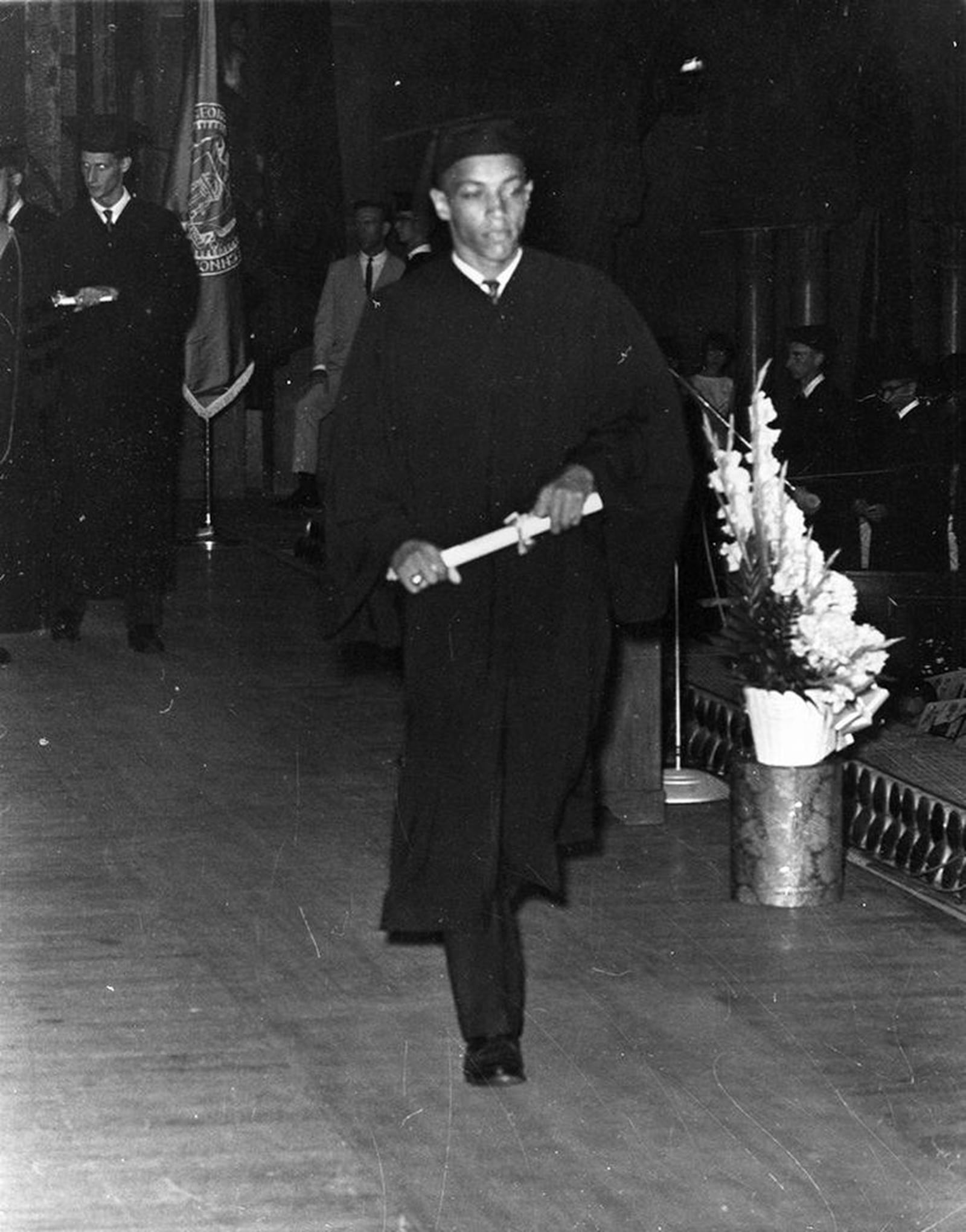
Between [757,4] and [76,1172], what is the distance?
7.99 m

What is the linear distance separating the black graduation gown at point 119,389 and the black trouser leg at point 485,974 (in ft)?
16.1

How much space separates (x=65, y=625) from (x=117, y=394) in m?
0.90

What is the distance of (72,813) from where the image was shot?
6074 mm

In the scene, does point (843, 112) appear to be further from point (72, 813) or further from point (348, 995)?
point (348, 995)

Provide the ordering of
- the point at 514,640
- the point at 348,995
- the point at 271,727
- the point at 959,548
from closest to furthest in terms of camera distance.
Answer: the point at 514,640
the point at 348,995
the point at 271,727
the point at 959,548

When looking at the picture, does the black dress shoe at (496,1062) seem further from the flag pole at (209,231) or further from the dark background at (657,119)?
the flag pole at (209,231)

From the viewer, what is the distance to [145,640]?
862cm

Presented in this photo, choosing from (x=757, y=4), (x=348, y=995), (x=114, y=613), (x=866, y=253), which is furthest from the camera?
(x=866, y=253)

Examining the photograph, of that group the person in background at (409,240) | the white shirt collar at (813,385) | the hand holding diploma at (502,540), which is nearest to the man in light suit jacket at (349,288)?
the person in background at (409,240)

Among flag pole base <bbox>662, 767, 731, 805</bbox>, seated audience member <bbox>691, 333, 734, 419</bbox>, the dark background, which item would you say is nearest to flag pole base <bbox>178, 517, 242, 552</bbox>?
the dark background

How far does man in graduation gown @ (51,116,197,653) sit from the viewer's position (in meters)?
8.66

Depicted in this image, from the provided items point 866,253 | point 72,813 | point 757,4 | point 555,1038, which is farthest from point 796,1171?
point 866,253

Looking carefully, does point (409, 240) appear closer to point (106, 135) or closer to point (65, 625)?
point (106, 135)

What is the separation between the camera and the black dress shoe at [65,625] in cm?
887
